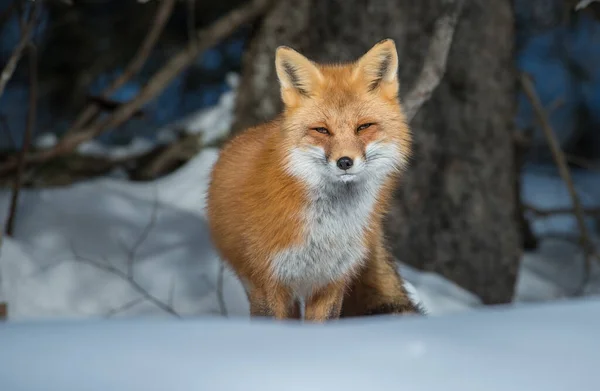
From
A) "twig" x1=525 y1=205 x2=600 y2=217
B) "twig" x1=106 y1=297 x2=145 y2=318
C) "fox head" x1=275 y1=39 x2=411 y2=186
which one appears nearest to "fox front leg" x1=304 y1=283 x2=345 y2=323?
"fox head" x1=275 y1=39 x2=411 y2=186

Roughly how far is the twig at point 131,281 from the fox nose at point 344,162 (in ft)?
5.14

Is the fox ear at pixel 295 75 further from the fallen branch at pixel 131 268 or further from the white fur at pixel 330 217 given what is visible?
the fallen branch at pixel 131 268

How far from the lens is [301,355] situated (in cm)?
167

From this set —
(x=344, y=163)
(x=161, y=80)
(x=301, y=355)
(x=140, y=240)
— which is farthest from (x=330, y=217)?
(x=161, y=80)

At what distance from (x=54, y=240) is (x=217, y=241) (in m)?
1.87

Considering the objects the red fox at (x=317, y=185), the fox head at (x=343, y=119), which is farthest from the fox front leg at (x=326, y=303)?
the fox head at (x=343, y=119)

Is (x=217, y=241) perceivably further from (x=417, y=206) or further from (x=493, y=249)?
(x=493, y=249)

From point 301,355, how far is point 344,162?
35.0 inches

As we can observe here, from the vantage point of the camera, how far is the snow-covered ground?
13.3 feet

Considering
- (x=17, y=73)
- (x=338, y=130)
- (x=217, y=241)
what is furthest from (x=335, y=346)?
(x=17, y=73)

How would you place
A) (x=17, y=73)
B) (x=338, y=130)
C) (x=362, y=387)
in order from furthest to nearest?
(x=17, y=73) < (x=338, y=130) < (x=362, y=387)

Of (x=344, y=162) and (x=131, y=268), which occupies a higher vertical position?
(x=344, y=162)

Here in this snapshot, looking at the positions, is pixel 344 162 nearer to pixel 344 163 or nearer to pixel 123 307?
pixel 344 163

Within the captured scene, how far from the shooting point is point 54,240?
14.6ft
